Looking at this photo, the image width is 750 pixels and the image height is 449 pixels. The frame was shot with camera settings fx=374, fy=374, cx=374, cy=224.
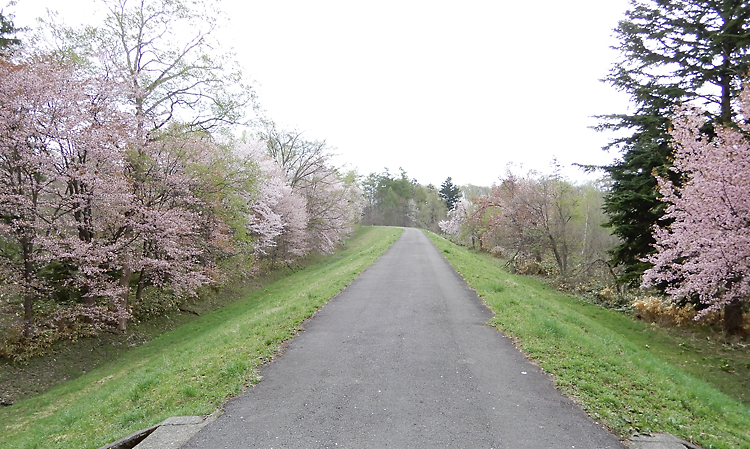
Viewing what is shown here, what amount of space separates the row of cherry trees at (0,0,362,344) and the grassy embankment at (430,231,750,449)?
11.2 m

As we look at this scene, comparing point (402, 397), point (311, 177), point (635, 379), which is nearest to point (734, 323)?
point (635, 379)

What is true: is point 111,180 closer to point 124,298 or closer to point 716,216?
point 124,298

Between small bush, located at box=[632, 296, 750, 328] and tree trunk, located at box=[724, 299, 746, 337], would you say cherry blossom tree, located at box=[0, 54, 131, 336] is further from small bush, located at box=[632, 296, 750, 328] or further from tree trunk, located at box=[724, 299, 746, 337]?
tree trunk, located at box=[724, 299, 746, 337]

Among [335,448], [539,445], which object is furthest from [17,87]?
[539,445]

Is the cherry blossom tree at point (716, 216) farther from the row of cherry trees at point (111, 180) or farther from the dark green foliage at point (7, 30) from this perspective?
the dark green foliage at point (7, 30)

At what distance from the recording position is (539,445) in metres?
3.97

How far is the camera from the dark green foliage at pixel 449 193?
73181 millimetres

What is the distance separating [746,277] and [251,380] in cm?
1071

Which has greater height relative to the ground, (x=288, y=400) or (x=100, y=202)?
(x=100, y=202)

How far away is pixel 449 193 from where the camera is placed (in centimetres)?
7444

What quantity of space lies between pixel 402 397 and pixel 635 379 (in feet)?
12.4

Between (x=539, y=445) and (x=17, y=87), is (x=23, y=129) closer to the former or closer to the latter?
(x=17, y=87)

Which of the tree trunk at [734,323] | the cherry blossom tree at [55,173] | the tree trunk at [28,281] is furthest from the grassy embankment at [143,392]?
the tree trunk at [734,323]

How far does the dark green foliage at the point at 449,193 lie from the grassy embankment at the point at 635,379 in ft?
205
